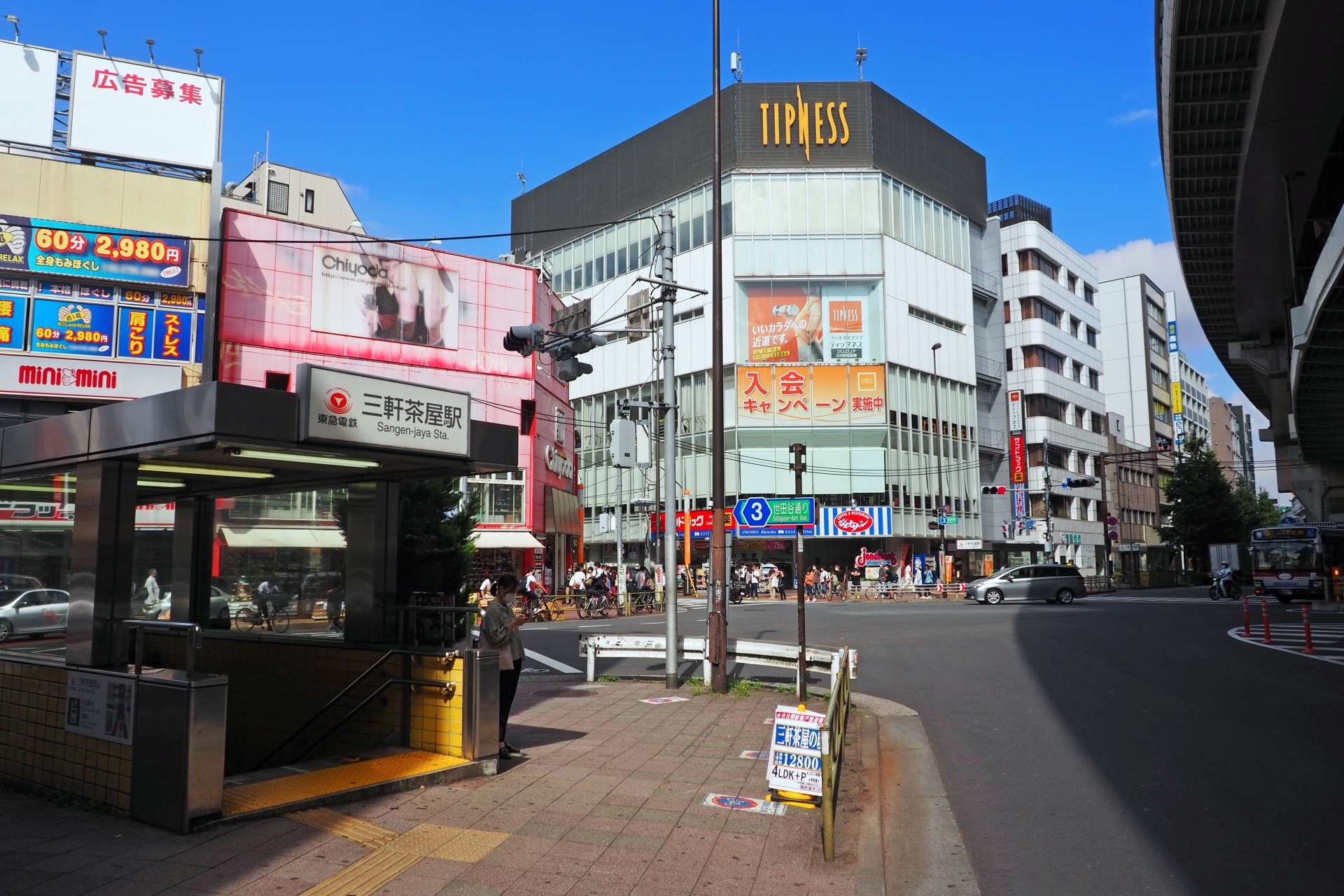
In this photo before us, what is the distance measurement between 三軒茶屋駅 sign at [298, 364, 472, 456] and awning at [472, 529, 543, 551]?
101ft

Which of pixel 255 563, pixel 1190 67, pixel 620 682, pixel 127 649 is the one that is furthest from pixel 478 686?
pixel 1190 67

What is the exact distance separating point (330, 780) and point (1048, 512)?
5706cm

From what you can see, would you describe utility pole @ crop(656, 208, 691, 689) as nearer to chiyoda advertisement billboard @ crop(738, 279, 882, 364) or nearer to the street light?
chiyoda advertisement billboard @ crop(738, 279, 882, 364)

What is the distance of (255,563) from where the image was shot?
9492 millimetres

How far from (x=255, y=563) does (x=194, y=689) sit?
3677 millimetres

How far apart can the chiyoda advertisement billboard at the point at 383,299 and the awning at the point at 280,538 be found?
1162 inches

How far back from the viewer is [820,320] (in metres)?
54.5

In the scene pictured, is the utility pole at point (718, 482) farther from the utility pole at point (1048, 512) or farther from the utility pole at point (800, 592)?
the utility pole at point (1048, 512)

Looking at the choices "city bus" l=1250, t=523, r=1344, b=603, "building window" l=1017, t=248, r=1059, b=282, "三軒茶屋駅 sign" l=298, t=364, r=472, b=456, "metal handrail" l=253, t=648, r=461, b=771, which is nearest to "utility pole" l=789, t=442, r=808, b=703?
"metal handrail" l=253, t=648, r=461, b=771

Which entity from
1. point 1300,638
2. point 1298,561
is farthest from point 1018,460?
point 1300,638

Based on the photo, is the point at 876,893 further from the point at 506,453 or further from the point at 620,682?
the point at 620,682

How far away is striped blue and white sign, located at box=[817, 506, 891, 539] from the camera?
52.2m

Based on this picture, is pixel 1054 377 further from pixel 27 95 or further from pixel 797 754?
pixel 797 754

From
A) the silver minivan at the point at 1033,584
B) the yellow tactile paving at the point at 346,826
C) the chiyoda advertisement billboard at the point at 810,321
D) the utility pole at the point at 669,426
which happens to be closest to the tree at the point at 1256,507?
the chiyoda advertisement billboard at the point at 810,321
